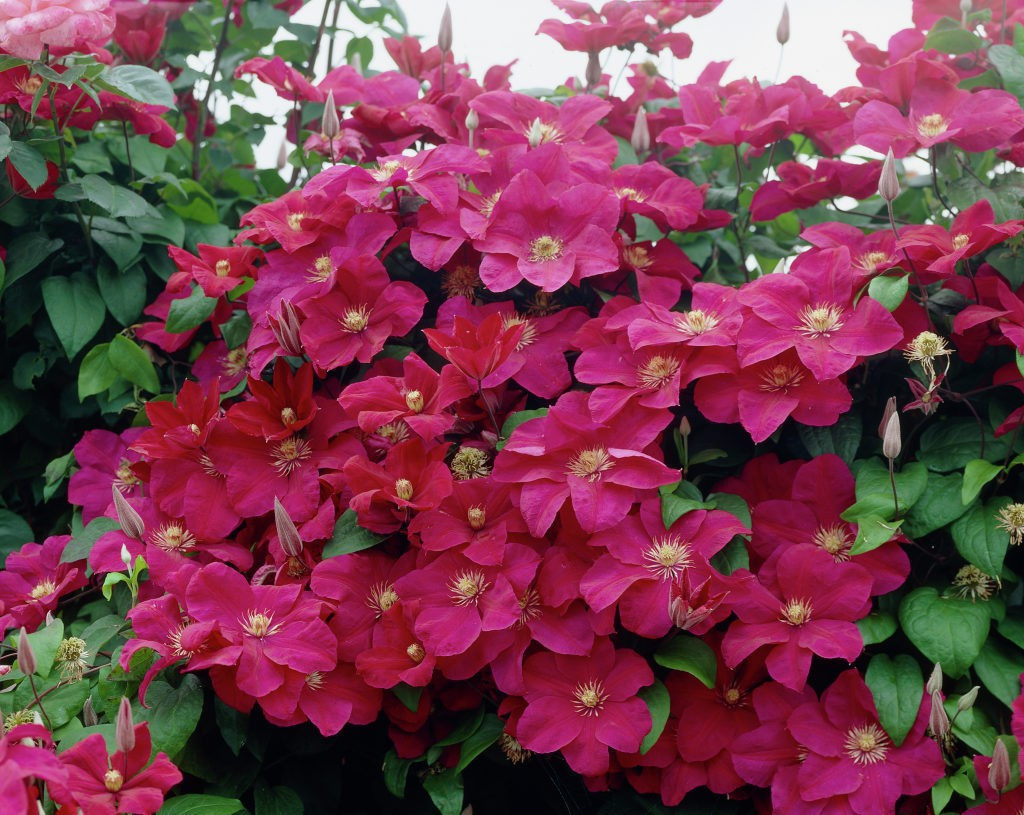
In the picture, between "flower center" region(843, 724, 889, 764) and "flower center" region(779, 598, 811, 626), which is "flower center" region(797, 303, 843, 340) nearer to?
"flower center" region(779, 598, 811, 626)

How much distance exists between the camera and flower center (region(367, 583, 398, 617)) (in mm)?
1064

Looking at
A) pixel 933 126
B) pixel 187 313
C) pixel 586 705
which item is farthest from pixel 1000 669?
pixel 187 313

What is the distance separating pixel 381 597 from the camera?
3.51ft

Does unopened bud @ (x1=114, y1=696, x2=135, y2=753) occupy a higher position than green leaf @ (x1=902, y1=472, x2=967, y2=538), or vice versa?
unopened bud @ (x1=114, y1=696, x2=135, y2=753)

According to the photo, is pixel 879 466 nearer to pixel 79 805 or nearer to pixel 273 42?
pixel 79 805

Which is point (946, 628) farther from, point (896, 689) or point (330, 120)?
point (330, 120)

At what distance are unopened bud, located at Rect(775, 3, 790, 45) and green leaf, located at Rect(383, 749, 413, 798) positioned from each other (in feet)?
3.58

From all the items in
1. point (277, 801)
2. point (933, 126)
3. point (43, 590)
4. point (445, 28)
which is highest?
point (445, 28)

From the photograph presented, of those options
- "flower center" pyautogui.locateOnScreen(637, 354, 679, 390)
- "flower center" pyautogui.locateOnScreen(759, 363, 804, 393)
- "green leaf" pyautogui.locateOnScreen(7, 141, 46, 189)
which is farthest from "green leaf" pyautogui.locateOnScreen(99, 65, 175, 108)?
"flower center" pyautogui.locateOnScreen(759, 363, 804, 393)

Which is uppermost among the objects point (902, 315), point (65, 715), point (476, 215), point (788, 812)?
point (476, 215)

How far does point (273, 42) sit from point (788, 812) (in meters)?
1.51

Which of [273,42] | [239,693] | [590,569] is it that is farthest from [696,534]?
[273,42]

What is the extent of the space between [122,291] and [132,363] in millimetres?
155

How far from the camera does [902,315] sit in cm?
112
